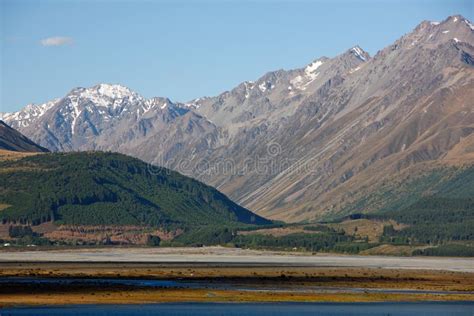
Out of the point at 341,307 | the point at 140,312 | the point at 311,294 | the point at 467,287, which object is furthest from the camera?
the point at 467,287

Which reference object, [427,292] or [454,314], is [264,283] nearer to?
[427,292]

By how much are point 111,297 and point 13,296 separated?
1335 centimetres

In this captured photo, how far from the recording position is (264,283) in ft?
608

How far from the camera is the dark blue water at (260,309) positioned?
131 metres

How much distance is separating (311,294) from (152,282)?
112 ft

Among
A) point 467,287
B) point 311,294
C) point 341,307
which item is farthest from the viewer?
point 467,287

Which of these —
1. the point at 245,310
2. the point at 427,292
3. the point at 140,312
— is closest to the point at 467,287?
the point at 427,292

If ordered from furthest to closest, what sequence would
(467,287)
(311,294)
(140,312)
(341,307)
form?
(467,287) → (311,294) → (341,307) → (140,312)

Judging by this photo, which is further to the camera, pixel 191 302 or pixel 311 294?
pixel 311 294

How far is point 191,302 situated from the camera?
148 m

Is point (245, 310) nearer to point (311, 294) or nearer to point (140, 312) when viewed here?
point (140, 312)

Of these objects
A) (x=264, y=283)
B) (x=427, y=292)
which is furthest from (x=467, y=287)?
(x=264, y=283)

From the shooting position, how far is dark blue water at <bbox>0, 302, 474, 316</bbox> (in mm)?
131250

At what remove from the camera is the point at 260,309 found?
138 m
